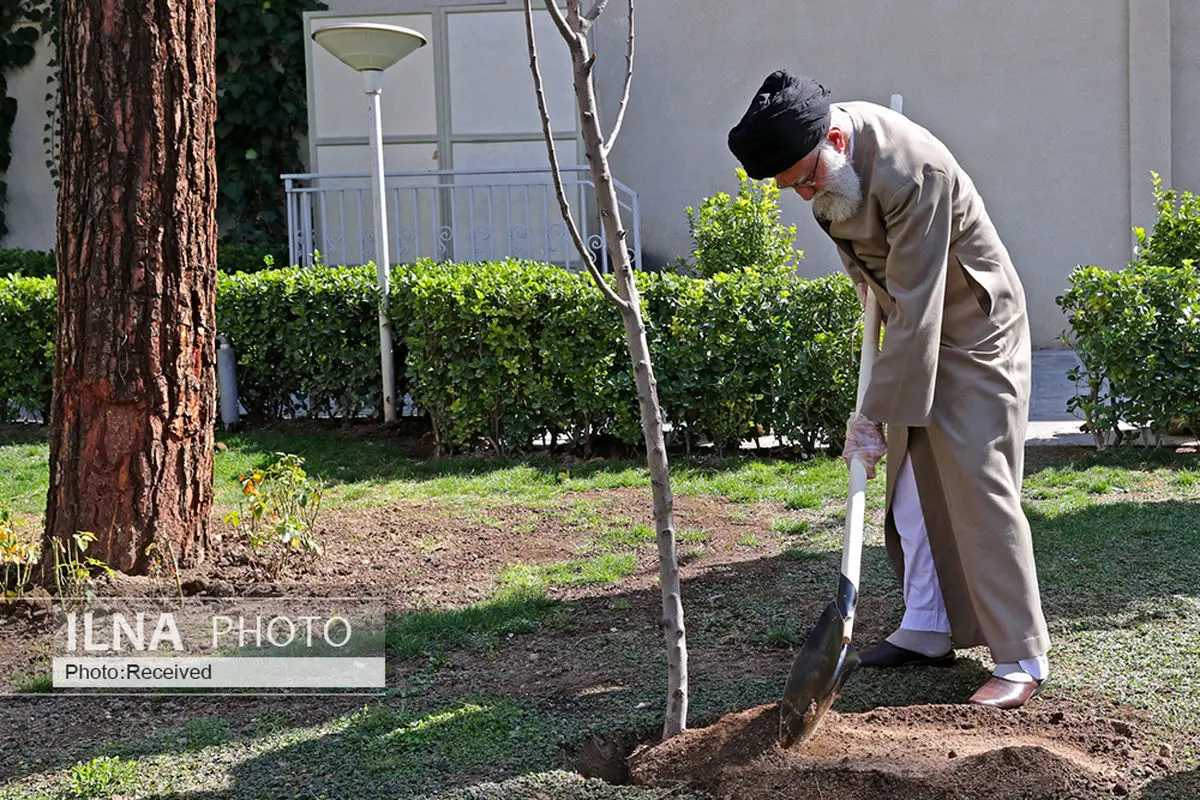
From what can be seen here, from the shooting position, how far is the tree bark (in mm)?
4387

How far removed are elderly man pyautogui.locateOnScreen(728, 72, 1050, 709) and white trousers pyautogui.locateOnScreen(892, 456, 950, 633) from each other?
4.6 inches

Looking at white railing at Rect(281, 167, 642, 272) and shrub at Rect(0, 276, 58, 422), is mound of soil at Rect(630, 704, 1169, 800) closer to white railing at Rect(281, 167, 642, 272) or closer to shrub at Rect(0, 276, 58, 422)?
shrub at Rect(0, 276, 58, 422)

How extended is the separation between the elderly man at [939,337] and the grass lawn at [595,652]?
38 centimetres

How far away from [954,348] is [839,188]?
556 millimetres

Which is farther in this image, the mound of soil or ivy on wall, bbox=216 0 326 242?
ivy on wall, bbox=216 0 326 242

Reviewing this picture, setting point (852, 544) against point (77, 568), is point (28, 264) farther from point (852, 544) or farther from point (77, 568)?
point (852, 544)

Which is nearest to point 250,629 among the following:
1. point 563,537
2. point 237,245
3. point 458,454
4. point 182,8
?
point 563,537

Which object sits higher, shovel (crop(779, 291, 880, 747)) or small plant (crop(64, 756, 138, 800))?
shovel (crop(779, 291, 880, 747))

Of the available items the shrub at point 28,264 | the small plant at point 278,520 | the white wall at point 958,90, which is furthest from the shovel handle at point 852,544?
the shrub at point 28,264

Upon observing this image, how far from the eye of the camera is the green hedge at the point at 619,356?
6.88 meters

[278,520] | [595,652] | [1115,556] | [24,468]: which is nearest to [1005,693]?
[595,652]

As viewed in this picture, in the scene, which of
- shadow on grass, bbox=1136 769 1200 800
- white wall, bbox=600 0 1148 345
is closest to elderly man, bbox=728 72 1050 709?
shadow on grass, bbox=1136 769 1200 800

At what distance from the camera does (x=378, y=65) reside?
7.88m

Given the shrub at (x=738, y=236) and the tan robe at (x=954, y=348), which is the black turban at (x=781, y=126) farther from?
the shrub at (x=738, y=236)
